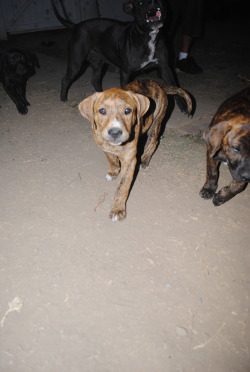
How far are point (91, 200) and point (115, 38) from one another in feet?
11.6

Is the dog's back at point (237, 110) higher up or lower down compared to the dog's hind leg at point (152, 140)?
higher up

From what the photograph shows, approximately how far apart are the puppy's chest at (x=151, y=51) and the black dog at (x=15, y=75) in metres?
2.61

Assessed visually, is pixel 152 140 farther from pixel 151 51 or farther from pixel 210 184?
pixel 151 51

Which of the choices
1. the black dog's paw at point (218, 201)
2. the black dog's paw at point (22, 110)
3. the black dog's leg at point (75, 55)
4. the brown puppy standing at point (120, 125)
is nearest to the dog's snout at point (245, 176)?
the black dog's paw at point (218, 201)

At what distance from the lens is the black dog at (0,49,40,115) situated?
5742 millimetres

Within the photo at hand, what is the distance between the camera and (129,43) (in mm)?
5109

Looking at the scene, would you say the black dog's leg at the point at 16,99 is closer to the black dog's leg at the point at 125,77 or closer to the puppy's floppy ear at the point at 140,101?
the black dog's leg at the point at 125,77

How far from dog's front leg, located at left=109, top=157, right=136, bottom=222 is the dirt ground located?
0.31 feet

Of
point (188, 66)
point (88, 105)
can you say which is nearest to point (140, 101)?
point (88, 105)

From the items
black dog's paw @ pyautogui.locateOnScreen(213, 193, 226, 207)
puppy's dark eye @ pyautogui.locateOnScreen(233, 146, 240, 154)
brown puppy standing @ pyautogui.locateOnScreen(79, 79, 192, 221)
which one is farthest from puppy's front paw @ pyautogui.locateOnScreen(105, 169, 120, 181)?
puppy's dark eye @ pyautogui.locateOnScreen(233, 146, 240, 154)

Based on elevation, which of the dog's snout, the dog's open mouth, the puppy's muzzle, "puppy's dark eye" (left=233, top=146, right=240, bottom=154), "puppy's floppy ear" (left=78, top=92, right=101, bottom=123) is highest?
the dog's open mouth

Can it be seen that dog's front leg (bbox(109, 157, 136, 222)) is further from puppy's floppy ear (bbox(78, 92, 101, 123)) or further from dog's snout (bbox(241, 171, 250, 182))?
dog's snout (bbox(241, 171, 250, 182))

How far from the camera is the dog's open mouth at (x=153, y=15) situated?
15.6 ft

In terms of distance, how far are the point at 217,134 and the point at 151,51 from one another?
2797 millimetres
